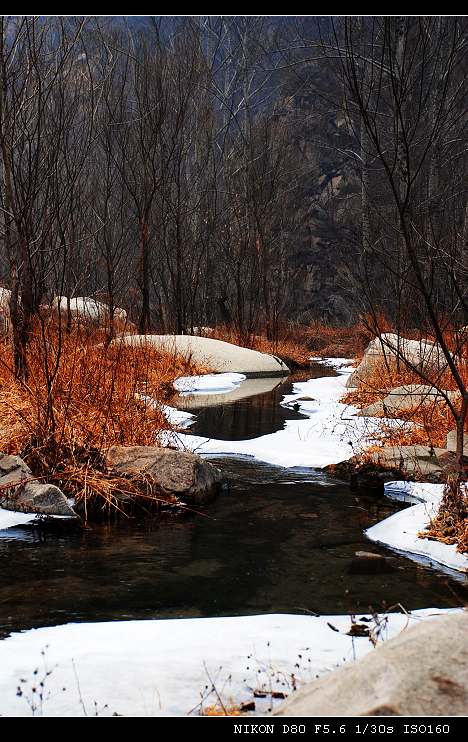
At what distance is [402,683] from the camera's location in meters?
1.28

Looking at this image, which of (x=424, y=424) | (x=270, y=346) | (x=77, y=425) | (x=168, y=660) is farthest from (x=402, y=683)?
(x=270, y=346)

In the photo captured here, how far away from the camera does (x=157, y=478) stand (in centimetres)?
413

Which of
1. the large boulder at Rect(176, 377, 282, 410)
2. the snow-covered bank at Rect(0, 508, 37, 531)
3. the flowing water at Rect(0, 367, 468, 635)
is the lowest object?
the flowing water at Rect(0, 367, 468, 635)

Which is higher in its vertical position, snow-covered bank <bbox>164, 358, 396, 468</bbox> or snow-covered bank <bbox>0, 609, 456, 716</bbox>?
snow-covered bank <bbox>164, 358, 396, 468</bbox>

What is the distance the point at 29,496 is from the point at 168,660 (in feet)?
6.58

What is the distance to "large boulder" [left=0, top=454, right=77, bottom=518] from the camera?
12.3ft

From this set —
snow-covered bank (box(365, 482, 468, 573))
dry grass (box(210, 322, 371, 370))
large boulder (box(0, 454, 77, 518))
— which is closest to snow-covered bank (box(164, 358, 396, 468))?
snow-covered bank (box(365, 482, 468, 573))

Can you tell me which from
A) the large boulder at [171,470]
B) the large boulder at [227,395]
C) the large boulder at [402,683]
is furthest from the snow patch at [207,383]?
the large boulder at [402,683]

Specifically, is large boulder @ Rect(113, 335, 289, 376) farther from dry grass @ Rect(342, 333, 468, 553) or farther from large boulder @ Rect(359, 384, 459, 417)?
large boulder @ Rect(359, 384, 459, 417)

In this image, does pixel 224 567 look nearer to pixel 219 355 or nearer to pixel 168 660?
pixel 168 660

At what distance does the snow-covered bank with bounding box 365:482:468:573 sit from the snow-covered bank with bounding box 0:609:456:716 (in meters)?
0.63

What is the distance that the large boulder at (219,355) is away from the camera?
11.0 metres
